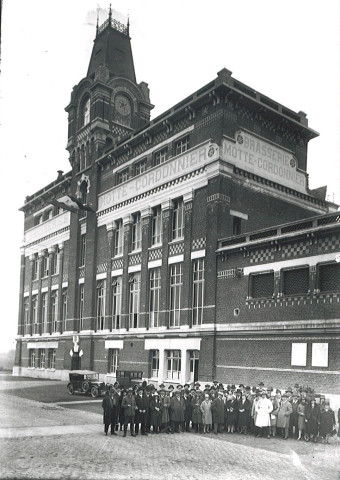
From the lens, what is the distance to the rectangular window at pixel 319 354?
20.5 metres

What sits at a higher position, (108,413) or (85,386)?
(108,413)

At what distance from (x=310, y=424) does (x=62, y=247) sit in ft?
103

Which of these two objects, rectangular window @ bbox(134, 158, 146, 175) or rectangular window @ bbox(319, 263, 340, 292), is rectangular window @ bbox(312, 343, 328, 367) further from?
rectangular window @ bbox(134, 158, 146, 175)

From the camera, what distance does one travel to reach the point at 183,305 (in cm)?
2848

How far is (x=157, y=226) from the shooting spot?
32.2 m

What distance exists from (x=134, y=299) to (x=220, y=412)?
16602 millimetres

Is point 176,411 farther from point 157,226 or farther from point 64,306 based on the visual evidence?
point 64,306

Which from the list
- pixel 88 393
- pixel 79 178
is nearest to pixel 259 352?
pixel 88 393

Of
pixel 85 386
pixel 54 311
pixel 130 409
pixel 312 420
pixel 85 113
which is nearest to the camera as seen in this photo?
pixel 312 420

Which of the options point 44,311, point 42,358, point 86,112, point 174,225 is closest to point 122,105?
point 86,112

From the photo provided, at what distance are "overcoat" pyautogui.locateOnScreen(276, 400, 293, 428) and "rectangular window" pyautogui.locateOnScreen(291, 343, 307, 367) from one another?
5.03 m

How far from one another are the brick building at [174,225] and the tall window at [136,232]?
10cm

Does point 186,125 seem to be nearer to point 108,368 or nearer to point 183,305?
point 183,305

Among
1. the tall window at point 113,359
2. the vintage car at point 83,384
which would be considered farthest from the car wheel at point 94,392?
the tall window at point 113,359
